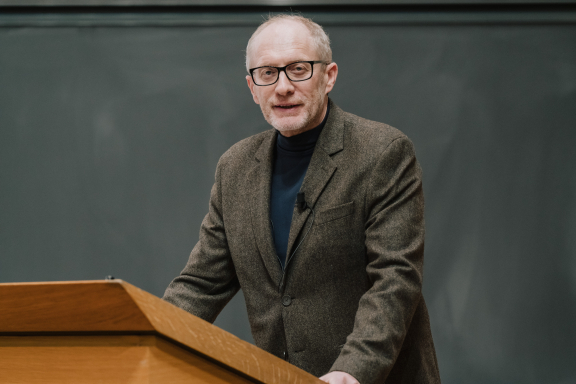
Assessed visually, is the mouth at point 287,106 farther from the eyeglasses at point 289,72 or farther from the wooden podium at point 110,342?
the wooden podium at point 110,342

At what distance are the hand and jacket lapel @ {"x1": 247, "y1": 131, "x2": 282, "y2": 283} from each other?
36 cm

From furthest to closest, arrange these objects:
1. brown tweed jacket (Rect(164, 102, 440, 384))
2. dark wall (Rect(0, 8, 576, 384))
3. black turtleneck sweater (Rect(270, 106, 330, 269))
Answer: dark wall (Rect(0, 8, 576, 384)) → black turtleneck sweater (Rect(270, 106, 330, 269)) → brown tweed jacket (Rect(164, 102, 440, 384))

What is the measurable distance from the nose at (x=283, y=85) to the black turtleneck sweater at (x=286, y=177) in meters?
0.13

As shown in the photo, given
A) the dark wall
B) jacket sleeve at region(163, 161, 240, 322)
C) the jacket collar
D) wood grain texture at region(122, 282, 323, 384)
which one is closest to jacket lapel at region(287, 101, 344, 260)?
the jacket collar

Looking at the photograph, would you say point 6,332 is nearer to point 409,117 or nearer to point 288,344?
point 288,344

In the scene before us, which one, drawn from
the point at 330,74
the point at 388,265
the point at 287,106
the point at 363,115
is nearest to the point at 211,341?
the point at 388,265

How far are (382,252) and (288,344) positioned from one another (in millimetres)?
327

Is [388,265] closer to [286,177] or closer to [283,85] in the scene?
[286,177]

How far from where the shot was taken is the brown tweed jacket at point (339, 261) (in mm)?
1141

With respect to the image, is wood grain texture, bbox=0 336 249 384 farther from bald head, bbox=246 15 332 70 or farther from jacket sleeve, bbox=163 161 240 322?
bald head, bbox=246 15 332 70

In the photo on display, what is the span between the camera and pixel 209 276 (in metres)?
1.43

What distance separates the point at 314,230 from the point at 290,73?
401mm

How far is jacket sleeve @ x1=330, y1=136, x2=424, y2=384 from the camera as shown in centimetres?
103

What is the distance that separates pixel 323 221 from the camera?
1.25 meters
